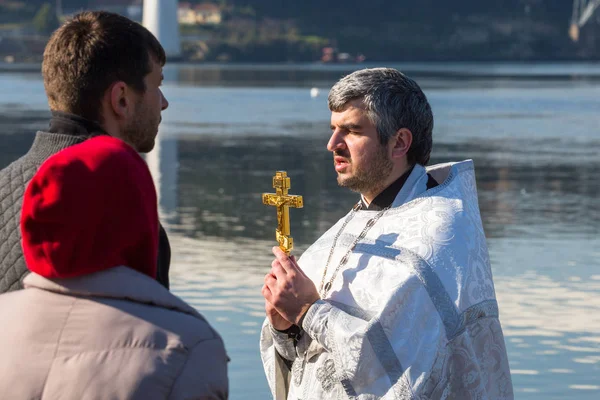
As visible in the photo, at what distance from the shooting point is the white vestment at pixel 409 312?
3.01 m

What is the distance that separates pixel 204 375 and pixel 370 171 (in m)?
1.33

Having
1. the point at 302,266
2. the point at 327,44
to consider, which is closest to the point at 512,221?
the point at 302,266

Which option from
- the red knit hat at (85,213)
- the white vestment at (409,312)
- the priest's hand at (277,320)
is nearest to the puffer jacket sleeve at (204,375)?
the red knit hat at (85,213)

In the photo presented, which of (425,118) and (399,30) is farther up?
(425,118)

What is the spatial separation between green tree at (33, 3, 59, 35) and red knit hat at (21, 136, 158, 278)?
4902 inches

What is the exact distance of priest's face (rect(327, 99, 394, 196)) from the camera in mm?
3230

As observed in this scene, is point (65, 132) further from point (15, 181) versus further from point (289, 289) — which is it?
point (289, 289)

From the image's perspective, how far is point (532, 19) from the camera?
477 ft

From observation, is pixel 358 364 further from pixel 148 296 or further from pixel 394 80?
pixel 148 296

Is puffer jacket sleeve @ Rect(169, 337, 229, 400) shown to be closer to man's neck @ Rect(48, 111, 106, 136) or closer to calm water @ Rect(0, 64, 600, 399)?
man's neck @ Rect(48, 111, 106, 136)

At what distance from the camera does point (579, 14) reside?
14775 cm

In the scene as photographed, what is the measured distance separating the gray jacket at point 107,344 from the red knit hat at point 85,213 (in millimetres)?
32

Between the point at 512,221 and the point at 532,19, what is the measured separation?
136027mm

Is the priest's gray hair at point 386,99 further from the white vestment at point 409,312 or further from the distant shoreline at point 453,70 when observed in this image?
the distant shoreline at point 453,70
